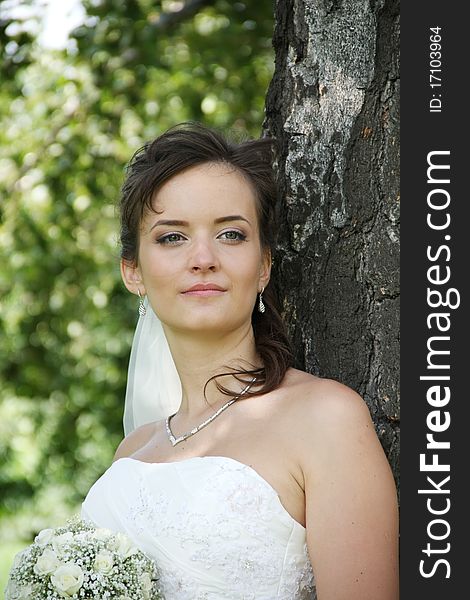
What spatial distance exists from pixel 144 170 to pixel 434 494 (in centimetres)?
137

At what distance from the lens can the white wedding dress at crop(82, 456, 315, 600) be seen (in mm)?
2703

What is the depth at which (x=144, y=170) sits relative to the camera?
3.14 m

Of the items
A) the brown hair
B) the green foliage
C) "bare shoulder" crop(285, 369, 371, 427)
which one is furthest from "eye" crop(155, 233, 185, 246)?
the green foliage

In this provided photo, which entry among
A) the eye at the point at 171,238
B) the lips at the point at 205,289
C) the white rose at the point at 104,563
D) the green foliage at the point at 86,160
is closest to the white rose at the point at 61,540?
the white rose at the point at 104,563

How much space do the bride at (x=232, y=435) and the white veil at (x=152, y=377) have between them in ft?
0.69

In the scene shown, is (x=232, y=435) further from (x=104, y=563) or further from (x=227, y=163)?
(x=227, y=163)

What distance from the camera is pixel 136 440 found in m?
3.48

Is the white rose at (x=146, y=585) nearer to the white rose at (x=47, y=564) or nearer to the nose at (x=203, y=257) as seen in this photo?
the white rose at (x=47, y=564)

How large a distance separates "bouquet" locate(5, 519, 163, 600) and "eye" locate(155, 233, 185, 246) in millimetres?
862

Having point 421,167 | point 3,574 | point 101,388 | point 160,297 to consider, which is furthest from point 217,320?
point 3,574

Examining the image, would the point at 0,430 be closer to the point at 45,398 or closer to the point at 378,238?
the point at 45,398

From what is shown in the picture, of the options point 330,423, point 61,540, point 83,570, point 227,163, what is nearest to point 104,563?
point 83,570

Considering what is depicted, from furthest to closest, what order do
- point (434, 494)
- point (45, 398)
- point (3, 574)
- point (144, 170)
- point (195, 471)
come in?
point (3, 574)
point (45, 398)
point (144, 170)
point (195, 471)
point (434, 494)

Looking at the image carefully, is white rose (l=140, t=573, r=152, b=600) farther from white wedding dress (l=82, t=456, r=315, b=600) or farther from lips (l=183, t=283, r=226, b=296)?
lips (l=183, t=283, r=226, b=296)
